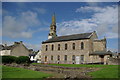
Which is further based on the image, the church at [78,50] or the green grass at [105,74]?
the church at [78,50]

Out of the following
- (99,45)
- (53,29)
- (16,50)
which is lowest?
(16,50)

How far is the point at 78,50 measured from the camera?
4112cm

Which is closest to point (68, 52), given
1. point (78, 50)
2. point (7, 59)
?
point (78, 50)

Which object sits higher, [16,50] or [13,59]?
[16,50]

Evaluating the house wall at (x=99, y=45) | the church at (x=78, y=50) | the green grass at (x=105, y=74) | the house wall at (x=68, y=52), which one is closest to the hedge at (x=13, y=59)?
the house wall at (x=68, y=52)

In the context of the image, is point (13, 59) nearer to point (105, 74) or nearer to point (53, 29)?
point (53, 29)

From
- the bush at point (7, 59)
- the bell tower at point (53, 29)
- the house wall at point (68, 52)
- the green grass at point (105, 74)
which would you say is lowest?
the green grass at point (105, 74)

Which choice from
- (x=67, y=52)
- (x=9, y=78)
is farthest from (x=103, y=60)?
(x=9, y=78)

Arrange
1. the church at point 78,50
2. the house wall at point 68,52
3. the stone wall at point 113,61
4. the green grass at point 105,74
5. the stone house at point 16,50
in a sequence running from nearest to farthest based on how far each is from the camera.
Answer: the green grass at point 105,74
the stone wall at point 113,61
the church at point 78,50
the house wall at point 68,52
the stone house at point 16,50

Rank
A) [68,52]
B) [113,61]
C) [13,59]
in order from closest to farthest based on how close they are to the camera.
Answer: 1. [113,61]
2. [13,59]
3. [68,52]

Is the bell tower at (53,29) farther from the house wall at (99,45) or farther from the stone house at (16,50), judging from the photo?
the house wall at (99,45)

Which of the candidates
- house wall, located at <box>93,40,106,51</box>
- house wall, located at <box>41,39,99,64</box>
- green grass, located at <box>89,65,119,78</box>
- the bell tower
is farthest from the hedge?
green grass, located at <box>89,65,119,78</box>

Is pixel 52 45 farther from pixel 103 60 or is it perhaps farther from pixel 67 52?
pixel 103 60

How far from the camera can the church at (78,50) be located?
126ft
